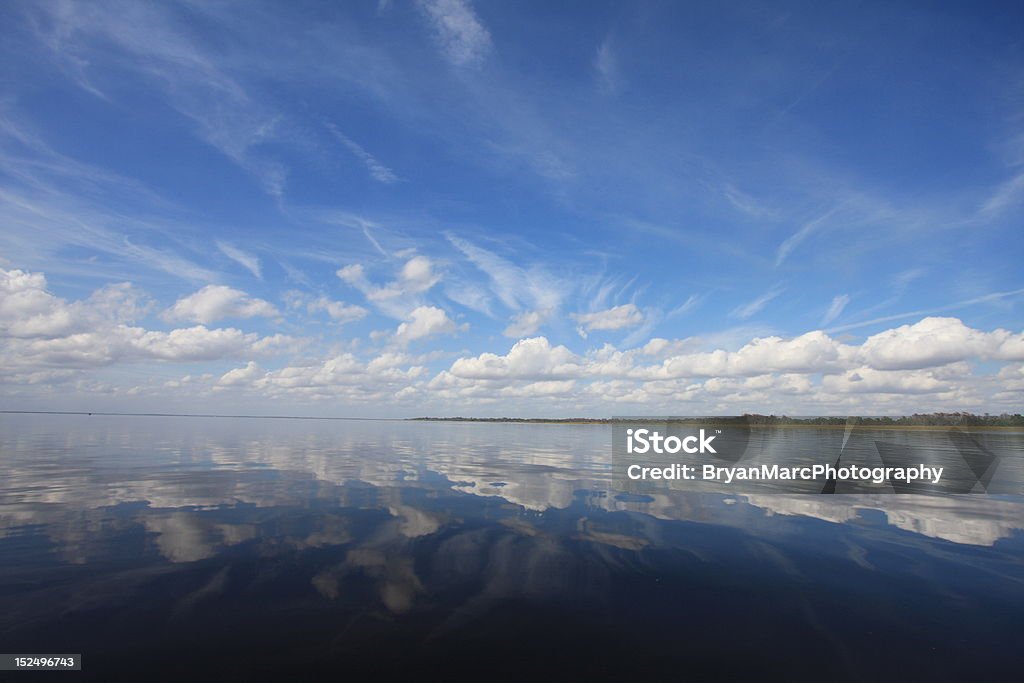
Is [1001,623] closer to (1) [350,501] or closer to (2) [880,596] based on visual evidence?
(2) [880,596]

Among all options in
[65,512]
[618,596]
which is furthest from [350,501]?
[618,596]

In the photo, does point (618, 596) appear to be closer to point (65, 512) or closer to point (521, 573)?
point (521, 573)

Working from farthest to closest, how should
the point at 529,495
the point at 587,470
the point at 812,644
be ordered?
the point at 587,470 → the point at 529,495 → the point at 812,644

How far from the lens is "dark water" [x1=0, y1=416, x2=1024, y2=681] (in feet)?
27.9

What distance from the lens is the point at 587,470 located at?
125ft

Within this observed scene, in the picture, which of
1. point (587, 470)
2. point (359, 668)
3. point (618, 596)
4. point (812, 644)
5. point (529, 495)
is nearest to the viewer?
point (359, 668)

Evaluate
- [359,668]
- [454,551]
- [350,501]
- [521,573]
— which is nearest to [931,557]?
[521,573]

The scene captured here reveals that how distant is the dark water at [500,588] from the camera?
849cm

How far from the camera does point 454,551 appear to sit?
14641mm

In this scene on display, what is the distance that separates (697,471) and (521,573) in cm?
3064

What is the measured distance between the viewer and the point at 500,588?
38.8ft

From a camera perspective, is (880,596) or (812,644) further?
(880,596)

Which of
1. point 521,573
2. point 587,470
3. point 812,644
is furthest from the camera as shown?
point 587,470

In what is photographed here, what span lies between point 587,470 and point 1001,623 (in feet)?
92.7
